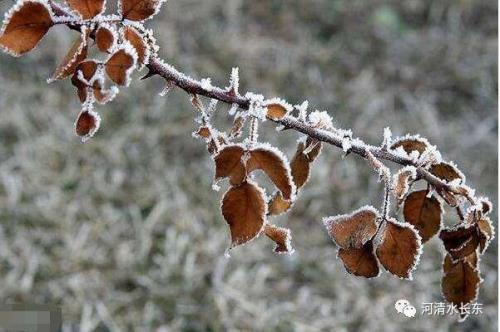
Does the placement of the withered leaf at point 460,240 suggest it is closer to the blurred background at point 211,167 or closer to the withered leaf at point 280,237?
the withered leaf at point 280,237

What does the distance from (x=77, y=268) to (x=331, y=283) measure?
0.83 metres

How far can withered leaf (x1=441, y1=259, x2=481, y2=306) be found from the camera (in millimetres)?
675

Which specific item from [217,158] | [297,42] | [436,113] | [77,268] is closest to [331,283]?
[77,268]

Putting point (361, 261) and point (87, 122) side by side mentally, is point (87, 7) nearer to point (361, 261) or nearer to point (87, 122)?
point (87, 122)

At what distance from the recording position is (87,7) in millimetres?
554

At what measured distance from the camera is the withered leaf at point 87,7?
0.55 m

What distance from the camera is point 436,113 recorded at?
3250 millimetres

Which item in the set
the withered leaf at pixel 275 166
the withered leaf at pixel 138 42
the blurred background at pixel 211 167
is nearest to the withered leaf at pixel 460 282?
the withered leaf at pixel 275 166

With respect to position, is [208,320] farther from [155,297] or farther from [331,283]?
[331,283]

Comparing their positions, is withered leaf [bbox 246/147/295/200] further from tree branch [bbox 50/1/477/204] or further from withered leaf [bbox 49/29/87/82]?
withered leaf [bbox 49/29/87/82]

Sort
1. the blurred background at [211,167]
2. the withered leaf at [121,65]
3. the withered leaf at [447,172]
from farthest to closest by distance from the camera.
→ 1. the blurred background at [211,167]
2. the withered leaf at [447,172]
3. the withered leaf at [121,65]

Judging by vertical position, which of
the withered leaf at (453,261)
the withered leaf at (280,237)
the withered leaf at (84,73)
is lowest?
the withered leaf at (453,261)

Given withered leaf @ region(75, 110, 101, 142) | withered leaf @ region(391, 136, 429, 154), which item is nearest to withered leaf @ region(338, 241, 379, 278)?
withered leaf @ region(391, 136, 429, 154)

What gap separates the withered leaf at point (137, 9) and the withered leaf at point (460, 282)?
0.36m
